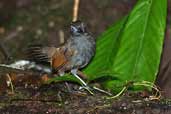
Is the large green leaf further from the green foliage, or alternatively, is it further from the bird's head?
the bird's head

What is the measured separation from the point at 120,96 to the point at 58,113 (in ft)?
1.43

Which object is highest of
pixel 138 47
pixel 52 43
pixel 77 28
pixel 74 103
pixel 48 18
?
pixel 48 18

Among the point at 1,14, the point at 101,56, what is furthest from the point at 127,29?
the point at 1,14

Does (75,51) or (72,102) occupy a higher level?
(75,51)

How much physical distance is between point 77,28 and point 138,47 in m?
0.43

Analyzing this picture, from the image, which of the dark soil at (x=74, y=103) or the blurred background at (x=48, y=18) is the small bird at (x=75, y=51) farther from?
the blurred background at (x=48, y=18)

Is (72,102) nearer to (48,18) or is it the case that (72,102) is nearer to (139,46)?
(139,46)

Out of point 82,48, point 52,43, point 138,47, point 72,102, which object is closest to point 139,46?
point 138,47

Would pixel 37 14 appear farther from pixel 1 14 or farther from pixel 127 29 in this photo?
pixel 127 29

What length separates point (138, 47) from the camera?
361 cm

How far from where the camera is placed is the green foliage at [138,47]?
3557 millimetres

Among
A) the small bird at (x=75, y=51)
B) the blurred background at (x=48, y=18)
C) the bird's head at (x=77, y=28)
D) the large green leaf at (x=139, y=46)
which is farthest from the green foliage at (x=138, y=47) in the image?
the blurred background at (x=48, y=18)

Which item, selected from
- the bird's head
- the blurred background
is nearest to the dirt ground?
the blurred background

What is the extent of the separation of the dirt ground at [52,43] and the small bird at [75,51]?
0.42 feet
